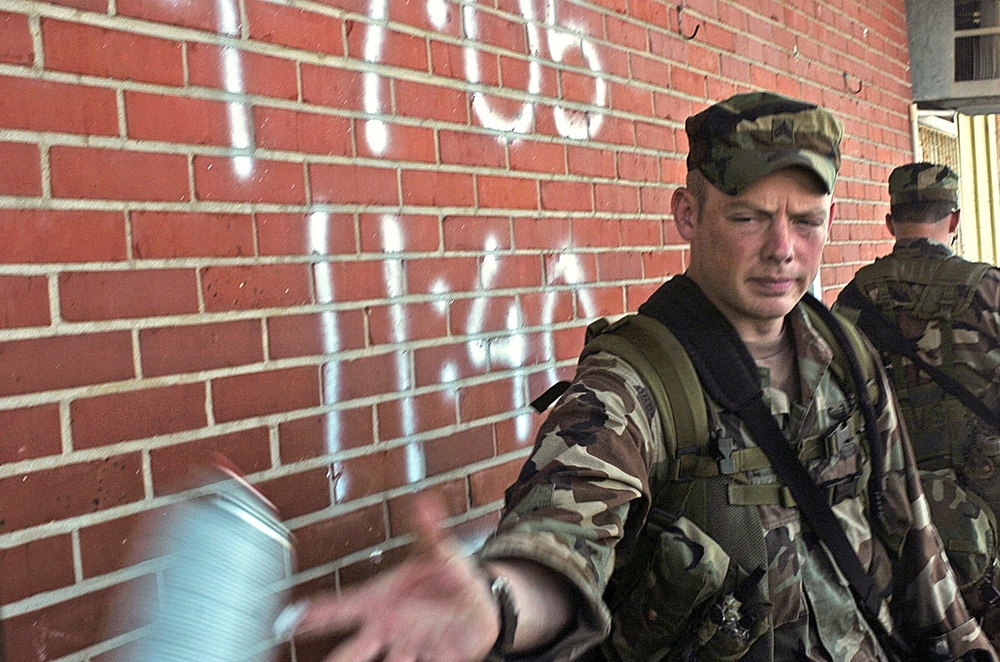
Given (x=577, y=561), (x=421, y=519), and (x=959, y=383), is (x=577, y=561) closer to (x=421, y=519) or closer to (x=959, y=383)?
(x=421, y=519)

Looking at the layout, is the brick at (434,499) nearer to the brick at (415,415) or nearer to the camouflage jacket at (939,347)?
the brick at (415,415)

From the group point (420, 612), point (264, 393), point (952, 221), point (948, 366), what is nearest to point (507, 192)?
point (264, 393)

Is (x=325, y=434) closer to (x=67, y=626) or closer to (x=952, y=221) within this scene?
(x=67, y=626)

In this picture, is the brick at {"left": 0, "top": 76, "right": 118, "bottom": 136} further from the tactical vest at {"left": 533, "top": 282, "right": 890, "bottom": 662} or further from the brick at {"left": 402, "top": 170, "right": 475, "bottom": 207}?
the tactical vest at {"left": 533, "top": 282, "right": 890, "bottom": 662}

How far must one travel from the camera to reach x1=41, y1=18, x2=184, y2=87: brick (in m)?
1.46

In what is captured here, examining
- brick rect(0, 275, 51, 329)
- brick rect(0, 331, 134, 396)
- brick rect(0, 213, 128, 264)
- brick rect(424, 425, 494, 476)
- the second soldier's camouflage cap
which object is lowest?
brick rect(424, 425, 494, 476)

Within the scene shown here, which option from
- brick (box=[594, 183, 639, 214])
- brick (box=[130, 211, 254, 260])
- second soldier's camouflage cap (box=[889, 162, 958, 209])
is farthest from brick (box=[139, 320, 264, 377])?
second soldier's camouflage cap (box=[889, 162, 958, 209])

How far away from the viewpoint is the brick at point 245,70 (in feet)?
5.49

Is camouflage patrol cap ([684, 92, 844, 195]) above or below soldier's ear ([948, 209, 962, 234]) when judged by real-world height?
above

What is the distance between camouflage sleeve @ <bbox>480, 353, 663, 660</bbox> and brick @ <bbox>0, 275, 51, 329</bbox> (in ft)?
2.50

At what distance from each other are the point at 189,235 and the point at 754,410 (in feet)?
3.46

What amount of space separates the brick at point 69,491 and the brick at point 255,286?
32 cm

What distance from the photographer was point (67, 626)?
56.1 inches

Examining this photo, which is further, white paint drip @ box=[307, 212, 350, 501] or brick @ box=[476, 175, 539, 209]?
brick @ box=[476, 175, 539, 209]
